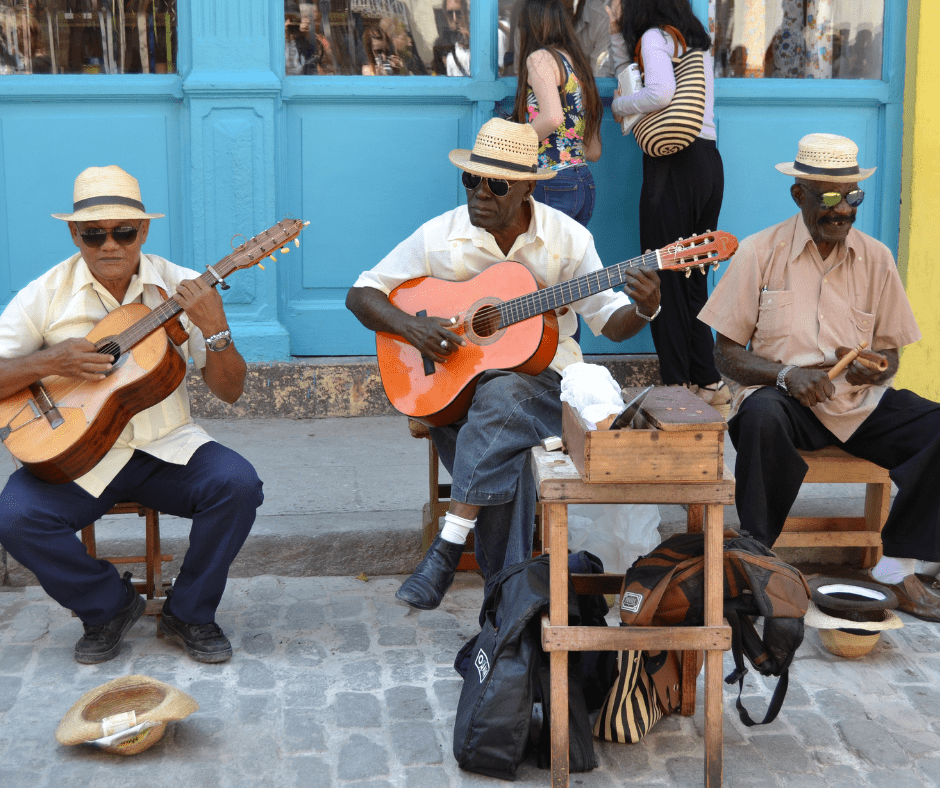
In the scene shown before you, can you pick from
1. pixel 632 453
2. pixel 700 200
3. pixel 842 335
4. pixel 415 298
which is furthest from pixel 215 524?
pixel 700 200

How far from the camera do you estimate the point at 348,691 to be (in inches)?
126

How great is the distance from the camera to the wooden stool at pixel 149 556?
358cm

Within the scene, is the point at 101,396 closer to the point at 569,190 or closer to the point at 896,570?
the point at 569,190

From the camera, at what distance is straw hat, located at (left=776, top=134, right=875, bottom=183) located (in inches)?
149

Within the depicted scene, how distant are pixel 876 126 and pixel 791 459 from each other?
2.79m

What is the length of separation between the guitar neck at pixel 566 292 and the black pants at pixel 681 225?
1.57 meters

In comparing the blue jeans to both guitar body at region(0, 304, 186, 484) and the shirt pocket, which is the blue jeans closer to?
the shirt pocket

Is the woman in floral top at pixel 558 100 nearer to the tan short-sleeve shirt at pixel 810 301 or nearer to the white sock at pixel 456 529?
the tan short-sleeve shirt at pixel 810 301

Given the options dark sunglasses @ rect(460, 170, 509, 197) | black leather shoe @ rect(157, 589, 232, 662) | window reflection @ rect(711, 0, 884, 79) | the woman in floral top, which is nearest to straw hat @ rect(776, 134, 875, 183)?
dark sunglasses @ rect(460, 170, 509, 197)

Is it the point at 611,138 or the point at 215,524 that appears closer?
the point at 215,524

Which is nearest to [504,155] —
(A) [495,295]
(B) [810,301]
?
(A) [495,295]

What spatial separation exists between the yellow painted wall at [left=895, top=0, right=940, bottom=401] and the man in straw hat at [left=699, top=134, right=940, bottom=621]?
1.89 m

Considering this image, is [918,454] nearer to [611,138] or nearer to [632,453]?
[632,453]

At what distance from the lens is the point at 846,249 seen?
3.91 meters
